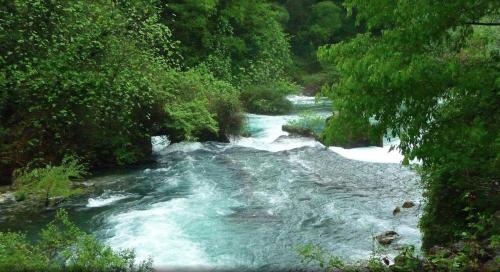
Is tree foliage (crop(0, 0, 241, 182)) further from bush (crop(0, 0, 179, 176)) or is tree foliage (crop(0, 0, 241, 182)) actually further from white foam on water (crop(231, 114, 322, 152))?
white foam on water (crop(231, 114, 322, 152))

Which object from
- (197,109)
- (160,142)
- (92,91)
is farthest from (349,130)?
(160,142)

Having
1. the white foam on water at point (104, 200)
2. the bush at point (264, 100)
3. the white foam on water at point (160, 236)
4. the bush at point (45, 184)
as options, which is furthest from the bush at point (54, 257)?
the bush at point (264, 100)

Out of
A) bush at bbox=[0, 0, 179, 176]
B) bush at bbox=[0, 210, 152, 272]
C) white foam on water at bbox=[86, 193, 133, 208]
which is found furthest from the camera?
bush at bbox=[0, 0, 179, 176]

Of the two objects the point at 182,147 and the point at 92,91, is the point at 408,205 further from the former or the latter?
the point at 182,147

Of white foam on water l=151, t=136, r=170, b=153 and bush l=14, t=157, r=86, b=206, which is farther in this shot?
white foam on water l=151, t=136, r=170, b=153

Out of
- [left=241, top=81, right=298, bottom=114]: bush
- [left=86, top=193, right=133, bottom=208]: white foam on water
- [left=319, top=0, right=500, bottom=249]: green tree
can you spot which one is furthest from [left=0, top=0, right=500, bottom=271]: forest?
[left=241, top=81, right=298, bottom=114]: bush

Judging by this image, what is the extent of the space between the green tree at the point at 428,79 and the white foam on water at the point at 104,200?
718 cm

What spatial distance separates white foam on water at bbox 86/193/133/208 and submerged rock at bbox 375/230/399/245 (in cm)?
632

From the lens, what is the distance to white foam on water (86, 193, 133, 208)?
12078 millimetres

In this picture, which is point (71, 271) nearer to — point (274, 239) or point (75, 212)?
point (274, 239)

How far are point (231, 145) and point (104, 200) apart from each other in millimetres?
7403

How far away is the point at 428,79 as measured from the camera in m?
5.74

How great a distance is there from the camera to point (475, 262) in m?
5.02

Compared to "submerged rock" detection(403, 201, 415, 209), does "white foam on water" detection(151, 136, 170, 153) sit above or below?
above
